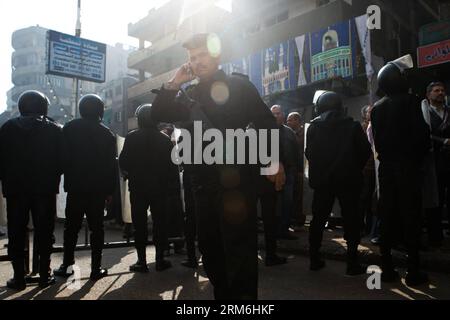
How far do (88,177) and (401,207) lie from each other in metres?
2.93

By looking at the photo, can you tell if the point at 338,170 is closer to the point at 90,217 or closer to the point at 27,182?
the point at 90,217

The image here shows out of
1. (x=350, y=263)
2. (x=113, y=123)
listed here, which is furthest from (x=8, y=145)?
(x=113, y=123)

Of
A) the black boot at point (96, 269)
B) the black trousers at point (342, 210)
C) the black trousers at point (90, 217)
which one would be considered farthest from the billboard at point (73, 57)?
the black trousers at point (342, 210)

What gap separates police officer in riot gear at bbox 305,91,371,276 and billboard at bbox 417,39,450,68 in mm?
9947

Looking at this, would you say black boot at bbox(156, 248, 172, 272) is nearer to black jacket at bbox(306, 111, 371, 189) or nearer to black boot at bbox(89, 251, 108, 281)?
black boot at bbox(89, 251, 108, 281)

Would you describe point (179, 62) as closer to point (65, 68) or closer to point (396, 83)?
point (65, 68)

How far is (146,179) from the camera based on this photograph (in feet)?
→ 13.5

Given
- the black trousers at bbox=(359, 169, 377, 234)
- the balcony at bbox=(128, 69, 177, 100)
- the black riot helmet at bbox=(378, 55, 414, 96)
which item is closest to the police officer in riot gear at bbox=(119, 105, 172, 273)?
the black riot helmet at bbox=(378, 55, 414, 96)

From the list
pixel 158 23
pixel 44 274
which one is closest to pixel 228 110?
pixel 44 274

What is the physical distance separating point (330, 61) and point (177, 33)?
1881 cm

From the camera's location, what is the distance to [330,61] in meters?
13.0

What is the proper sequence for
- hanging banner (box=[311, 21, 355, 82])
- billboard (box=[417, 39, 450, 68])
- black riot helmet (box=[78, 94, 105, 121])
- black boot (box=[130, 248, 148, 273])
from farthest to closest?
hanging banner (box=[311, 21, 355, 82]), billboard (box=[417, 39, 450, 68]), black boot (box=[130, 248, 148, 273]), black riot helmet (box=[78, 94, 105, 121])

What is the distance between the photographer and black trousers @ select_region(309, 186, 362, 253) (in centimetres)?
354

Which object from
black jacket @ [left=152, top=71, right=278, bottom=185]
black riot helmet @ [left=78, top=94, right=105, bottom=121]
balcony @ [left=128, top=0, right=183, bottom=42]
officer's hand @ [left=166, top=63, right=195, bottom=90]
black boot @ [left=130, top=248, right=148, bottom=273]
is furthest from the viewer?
balcony @ [left=128, top=0, right=183, bottom=42]
